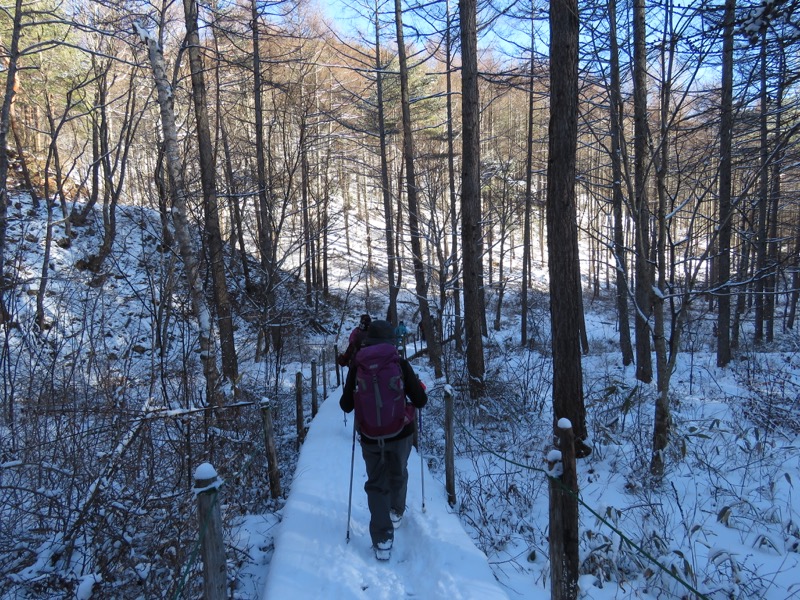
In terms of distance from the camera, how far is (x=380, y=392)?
3.62m

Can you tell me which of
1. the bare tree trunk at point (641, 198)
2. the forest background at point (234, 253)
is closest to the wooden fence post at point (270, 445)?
the forest background at point (234, 253)

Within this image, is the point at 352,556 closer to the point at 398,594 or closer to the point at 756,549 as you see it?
the point at 398,594

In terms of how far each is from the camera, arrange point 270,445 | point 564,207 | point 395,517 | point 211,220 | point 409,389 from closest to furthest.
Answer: point 409,389
point 395,517
point 564,207
point 270,445
point 211,220

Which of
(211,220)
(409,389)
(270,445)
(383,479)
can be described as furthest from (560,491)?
(211,220)

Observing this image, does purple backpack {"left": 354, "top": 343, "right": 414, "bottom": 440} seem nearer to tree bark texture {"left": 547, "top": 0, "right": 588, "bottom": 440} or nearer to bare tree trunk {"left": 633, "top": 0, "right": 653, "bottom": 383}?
tree bark texture {"left": 547, "top": 0, "right": 588, "bottom": 440}

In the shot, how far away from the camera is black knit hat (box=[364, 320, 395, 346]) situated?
3.80m

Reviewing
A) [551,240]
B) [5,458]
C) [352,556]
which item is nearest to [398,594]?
[352,556]

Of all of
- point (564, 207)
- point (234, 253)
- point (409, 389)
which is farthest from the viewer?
point (234, 253)

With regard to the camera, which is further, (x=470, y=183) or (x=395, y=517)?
(x=470, y=183)

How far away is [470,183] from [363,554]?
659 cm

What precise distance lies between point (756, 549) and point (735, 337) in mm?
14994

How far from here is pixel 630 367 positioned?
14.0 m

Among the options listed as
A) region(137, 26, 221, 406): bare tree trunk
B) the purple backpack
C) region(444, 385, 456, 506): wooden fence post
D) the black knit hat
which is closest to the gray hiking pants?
the purple backpack

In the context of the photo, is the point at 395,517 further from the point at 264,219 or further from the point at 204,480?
the point at 264,219
